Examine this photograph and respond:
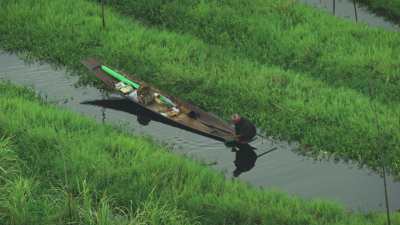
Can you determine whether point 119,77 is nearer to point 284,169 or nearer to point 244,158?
point 244,158

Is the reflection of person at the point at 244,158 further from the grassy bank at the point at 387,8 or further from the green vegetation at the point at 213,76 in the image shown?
the grassy bank at the point at 387,8

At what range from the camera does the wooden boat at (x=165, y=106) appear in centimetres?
1376

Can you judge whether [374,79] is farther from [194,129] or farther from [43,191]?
[43,191]

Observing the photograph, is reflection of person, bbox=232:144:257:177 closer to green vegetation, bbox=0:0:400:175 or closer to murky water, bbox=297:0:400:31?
green vegetation, bbox=0:0:400:175

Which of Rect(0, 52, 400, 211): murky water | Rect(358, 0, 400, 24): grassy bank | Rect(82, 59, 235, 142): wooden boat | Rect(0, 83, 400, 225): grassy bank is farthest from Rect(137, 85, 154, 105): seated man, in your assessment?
Rect(358, 0, 400, 24): grassy bank

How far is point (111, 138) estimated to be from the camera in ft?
42.1

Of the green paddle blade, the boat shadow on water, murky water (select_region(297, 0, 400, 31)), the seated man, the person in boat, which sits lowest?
the boat shadow on water

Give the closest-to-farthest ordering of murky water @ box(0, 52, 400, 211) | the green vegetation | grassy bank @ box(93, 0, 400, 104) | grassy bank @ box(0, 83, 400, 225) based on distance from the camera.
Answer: grassy bank @ box(0, 83, 400, 225)
murky water @ box(0, 52, 400, 211)
the green vegetation
grassy bank @ box(93, 0, 400, 104)

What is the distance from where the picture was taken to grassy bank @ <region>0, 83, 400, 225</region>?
9.72m

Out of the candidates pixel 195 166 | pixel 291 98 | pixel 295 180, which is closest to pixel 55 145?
pixel 195 166

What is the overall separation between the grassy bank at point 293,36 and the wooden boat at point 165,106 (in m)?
3.57

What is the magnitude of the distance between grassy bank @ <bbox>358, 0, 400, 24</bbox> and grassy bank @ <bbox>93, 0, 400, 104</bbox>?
253 cm

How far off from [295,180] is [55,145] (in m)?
4.83

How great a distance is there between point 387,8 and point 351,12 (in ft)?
3.83
